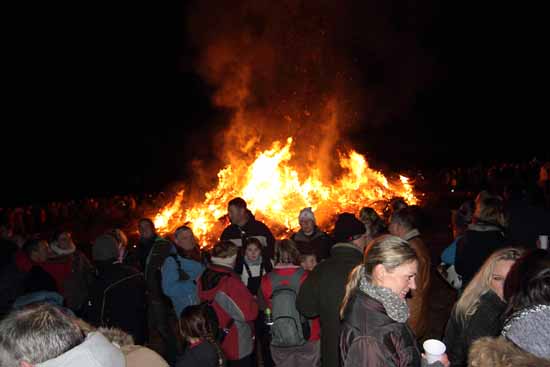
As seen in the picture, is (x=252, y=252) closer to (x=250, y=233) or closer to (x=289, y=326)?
(x=250, y=233)

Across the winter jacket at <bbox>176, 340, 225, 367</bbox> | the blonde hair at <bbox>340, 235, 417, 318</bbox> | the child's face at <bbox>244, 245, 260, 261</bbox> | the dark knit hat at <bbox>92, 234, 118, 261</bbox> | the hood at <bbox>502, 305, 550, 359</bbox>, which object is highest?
the dark knit hat at <bbox>92, 234, 118, 261</bbox>

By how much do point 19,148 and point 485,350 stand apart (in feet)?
138

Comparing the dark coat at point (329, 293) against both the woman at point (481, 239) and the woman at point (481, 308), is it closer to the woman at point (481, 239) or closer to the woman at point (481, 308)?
the woman at point (481, 308)

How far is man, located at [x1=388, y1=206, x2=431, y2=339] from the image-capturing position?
4.83 meters

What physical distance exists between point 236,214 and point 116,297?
7.22 ft

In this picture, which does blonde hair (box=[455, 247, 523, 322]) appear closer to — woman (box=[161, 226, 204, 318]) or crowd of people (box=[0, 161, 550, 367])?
crowd of people (box=[0, 161, 550, 367])

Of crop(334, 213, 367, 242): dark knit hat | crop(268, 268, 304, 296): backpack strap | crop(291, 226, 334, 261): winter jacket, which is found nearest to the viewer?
crop(334, 213, 367, 242): dark knit hat

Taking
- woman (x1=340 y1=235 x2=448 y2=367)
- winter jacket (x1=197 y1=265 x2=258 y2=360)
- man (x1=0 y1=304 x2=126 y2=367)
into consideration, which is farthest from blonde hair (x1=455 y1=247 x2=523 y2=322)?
man (x1=0 y1=304 x2=126 y2=367)

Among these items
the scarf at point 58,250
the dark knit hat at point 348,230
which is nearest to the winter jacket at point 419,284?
the dark knit hat at point 348,230

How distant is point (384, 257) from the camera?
273 centimetres

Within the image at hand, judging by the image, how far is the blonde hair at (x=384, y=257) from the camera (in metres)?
2.71

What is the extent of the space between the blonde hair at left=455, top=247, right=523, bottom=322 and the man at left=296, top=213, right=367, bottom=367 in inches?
41.5

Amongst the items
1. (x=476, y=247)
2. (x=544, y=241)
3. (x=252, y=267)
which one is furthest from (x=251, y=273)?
(x=544, y=241)

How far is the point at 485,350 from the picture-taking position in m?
1.90
